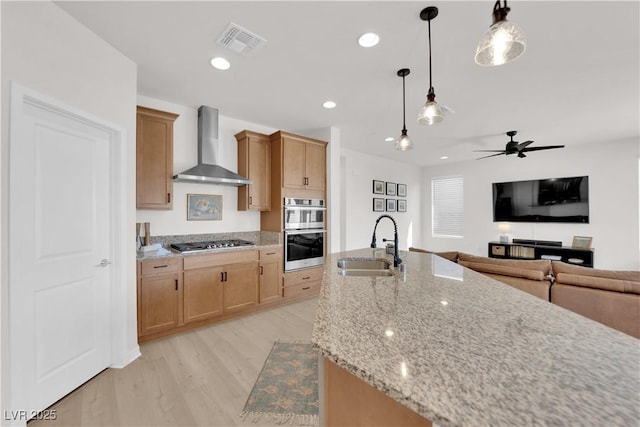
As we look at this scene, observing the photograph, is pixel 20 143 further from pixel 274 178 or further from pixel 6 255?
pixel 274 178

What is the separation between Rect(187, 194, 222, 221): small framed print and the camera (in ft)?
11.0

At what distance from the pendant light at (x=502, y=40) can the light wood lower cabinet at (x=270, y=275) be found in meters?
3.01

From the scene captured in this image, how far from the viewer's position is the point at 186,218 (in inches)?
131

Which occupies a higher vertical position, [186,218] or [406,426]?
[186,218]

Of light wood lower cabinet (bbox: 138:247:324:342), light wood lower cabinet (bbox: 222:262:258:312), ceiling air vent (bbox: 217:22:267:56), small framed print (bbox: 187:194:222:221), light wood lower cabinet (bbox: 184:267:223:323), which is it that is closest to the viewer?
ceiling air vent (bbox: 217:22:267:56)

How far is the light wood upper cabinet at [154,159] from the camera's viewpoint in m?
2.75

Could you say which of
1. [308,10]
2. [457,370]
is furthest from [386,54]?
[457,370]

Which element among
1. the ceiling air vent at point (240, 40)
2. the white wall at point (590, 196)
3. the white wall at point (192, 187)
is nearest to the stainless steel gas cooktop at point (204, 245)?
the white wall at point (192, 187)

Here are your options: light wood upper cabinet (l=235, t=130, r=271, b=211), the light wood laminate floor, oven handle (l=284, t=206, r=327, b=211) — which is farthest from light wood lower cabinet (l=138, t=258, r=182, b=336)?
oven handle (l=284, t=206, r=327, b=211)

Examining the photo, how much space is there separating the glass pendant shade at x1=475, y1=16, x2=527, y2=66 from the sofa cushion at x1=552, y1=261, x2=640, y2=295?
7.35ft

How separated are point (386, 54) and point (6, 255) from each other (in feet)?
9.68

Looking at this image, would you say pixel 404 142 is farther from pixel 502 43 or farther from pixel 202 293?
pixel 202 293

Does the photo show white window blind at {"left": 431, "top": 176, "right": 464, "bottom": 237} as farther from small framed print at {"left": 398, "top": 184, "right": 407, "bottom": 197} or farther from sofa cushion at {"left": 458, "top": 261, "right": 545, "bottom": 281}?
sofa cushion at {"left": 458, "top": 261, "right": 545, "bottom": 281}

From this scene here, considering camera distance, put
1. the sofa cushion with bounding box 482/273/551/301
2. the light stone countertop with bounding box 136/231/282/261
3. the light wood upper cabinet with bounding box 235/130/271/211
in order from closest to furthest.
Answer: the sofa cushion with bounding box 482/273/551/301 → the light stone countertop with bounding box 136/231/282/261 → the light wood upper cabinet with bounding box 235/130/271/211
